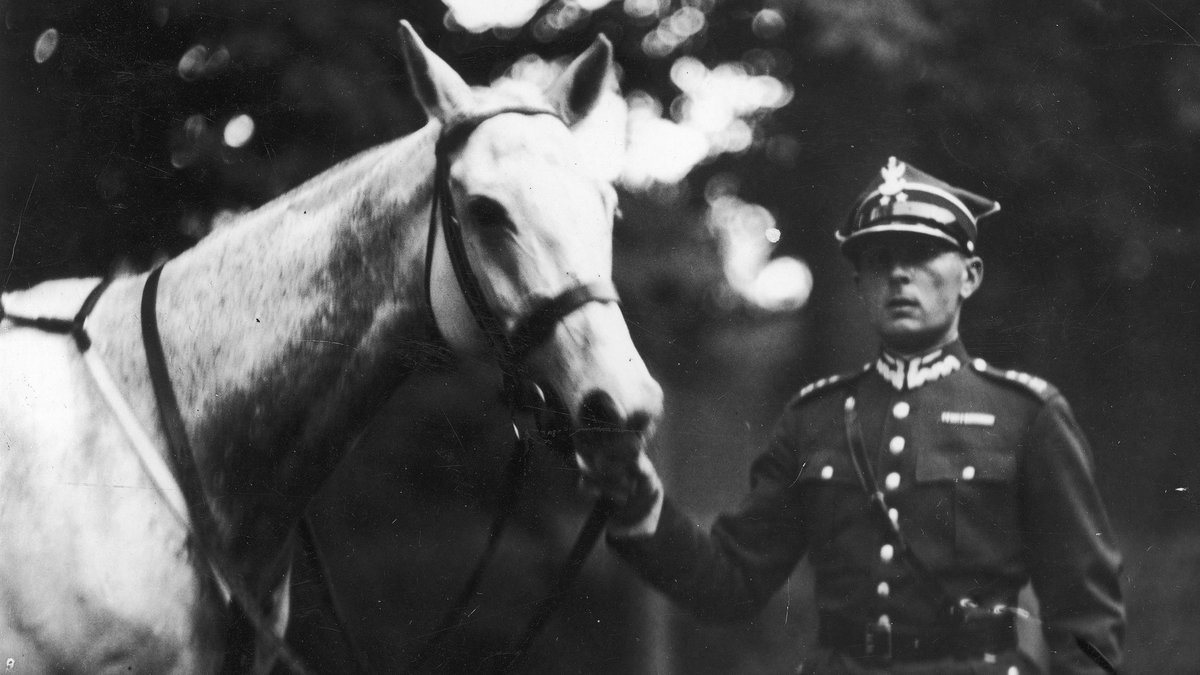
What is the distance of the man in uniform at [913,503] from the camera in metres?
2.44

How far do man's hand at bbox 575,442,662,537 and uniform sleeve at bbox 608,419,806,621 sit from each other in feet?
0.11

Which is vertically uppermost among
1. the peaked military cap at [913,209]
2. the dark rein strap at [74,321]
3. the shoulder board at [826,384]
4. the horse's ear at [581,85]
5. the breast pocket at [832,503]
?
the horse's ear at [581,85]

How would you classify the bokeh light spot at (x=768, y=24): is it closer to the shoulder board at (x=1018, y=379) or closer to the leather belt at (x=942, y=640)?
the shoulder board at (x=1018, y=379)

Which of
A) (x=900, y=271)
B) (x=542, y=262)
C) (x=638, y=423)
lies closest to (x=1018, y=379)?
(x=900, y=271)

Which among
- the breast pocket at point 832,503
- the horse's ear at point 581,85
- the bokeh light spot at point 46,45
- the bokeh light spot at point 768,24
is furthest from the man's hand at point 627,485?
the bokeh light spot at point 46,45

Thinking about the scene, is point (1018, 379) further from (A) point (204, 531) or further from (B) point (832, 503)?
(A) point (204, 531)

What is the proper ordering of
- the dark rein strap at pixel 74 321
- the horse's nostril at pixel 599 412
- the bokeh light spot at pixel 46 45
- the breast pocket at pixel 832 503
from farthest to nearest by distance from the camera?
Answer: the bokeh light spot at pixel 46 45, the dark rein strap at pixel 74 321, the breast pocket at pixel 832 503, the horse's nostril at pixel 599 412

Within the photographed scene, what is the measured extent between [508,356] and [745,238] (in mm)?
785

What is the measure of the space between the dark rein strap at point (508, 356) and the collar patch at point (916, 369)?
2.65 ft

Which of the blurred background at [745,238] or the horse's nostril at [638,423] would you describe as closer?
the horse's nostril at [638,423]

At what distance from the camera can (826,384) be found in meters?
2.56

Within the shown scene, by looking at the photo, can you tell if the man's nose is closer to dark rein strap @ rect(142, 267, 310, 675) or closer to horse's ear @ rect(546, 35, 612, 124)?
horse's ear @ rect(546, 35, 612, 124)

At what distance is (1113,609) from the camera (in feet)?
8.21

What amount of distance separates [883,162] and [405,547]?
1781 mm
